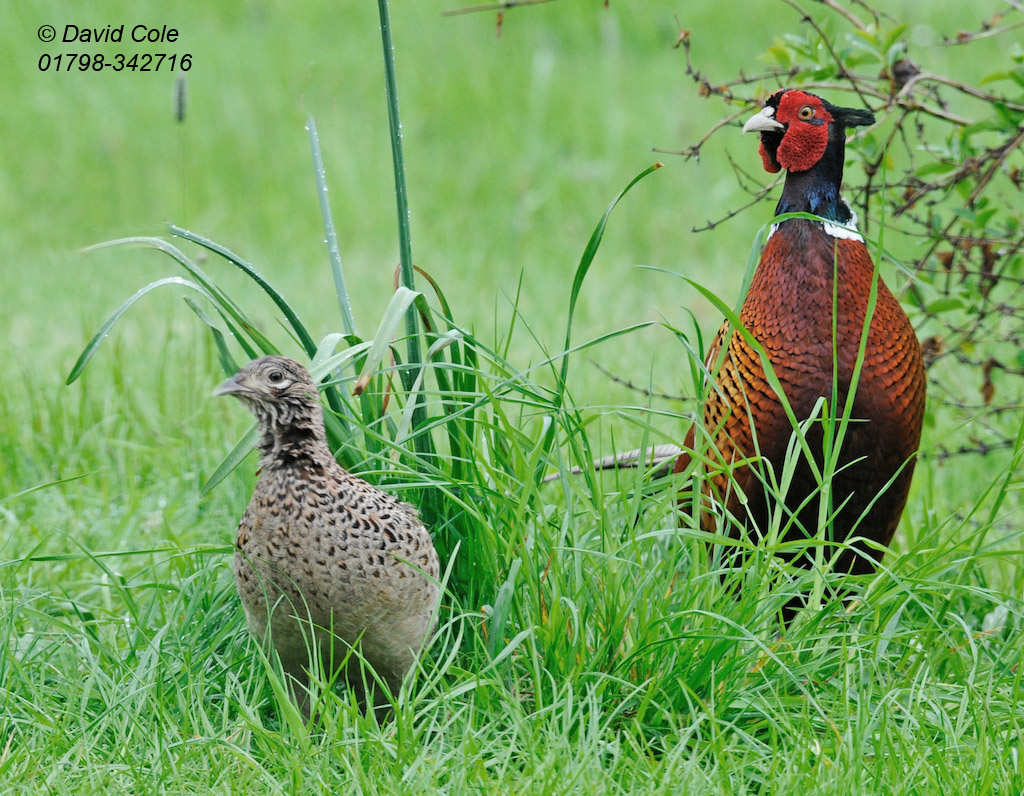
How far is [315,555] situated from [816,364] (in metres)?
1.22

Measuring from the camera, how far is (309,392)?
2.38m

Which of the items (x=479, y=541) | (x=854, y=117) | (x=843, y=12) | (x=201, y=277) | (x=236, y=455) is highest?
(x=843, y=12)

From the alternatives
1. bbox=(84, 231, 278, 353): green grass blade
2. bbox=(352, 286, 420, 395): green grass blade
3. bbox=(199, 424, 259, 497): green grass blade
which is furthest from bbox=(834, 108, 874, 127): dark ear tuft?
bbox=(199, 424, 259, 497): green grass blade

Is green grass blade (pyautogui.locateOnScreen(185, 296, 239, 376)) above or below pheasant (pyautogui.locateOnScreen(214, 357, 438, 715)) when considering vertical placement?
above

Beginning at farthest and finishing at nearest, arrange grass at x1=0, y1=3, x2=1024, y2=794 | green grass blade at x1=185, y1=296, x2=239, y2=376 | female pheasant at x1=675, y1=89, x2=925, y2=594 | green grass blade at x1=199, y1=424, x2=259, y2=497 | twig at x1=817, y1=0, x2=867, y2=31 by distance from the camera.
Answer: twig at x1=817, y1=0, x2=867, y2=31, female pheasant at x1=675, y1=89, x2=925, y2=594, green grass blade at x1=185, y1=296, x2=239, y2=376, green grass blade at x1=199, y1=424, x2=259, y2=497, grass at x1=0, y1=3, x2=1024, y2=794

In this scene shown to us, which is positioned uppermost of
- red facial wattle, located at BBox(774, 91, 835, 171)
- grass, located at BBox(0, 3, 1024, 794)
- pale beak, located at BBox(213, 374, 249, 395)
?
red facial wattle, located at BBox(774, 91, 835, 171)

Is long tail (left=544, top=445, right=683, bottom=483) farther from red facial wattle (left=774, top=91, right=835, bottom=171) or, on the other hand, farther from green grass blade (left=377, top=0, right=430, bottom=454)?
red facial wattle (left=774, top=91, right=835, bottom=171)

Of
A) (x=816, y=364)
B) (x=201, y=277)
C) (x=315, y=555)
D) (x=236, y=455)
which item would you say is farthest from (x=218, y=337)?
(x=816, y=364)

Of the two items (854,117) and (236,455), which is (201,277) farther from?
(854,117)

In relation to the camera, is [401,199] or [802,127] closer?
[401,199]

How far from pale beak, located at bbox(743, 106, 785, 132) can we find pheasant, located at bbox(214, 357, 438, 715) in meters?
1.29

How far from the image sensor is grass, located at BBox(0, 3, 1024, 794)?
89.4 inches

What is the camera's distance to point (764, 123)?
302 cm

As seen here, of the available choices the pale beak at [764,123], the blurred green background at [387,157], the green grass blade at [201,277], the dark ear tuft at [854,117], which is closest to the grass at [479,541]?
the blurred green background at [387,157]
